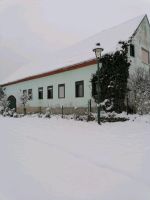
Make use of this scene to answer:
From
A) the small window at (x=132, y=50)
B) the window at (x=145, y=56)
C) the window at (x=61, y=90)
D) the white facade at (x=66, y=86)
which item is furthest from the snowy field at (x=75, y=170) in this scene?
the window at (x=145, y=56)

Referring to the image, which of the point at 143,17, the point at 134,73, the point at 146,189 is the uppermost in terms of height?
the point at 143,17

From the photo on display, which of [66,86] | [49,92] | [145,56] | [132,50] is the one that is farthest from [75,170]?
[49,92]

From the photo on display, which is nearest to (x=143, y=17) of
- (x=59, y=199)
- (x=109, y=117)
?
(x=109, y=117)

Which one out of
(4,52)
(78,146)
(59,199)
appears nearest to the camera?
(59,199)

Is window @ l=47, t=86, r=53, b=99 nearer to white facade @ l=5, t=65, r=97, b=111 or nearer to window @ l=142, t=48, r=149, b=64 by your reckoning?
white facade @ l=5, t=65, r=97, b=111

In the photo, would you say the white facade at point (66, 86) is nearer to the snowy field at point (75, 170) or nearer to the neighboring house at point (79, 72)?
the neighboring house at point (79, 72)

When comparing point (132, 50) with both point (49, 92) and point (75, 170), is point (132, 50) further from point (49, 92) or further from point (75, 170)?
point (75, 170)

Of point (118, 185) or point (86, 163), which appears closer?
point (118, 185)

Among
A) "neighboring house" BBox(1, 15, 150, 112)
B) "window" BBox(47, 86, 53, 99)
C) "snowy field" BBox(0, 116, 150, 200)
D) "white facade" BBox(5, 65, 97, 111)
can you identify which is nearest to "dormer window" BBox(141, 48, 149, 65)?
"neighboring house" BBox(1, 15, 150, 112)

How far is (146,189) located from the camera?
3654 millimetres

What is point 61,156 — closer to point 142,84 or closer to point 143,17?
point 142,84

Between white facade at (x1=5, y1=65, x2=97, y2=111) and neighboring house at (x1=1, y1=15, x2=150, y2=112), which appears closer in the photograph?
neighboring house at (x1=1, y1=15, x2=150, y2=112)

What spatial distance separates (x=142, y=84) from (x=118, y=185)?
10.3m

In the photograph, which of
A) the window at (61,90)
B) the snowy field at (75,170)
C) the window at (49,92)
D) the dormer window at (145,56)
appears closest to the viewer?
the snowy field at (75,170)
